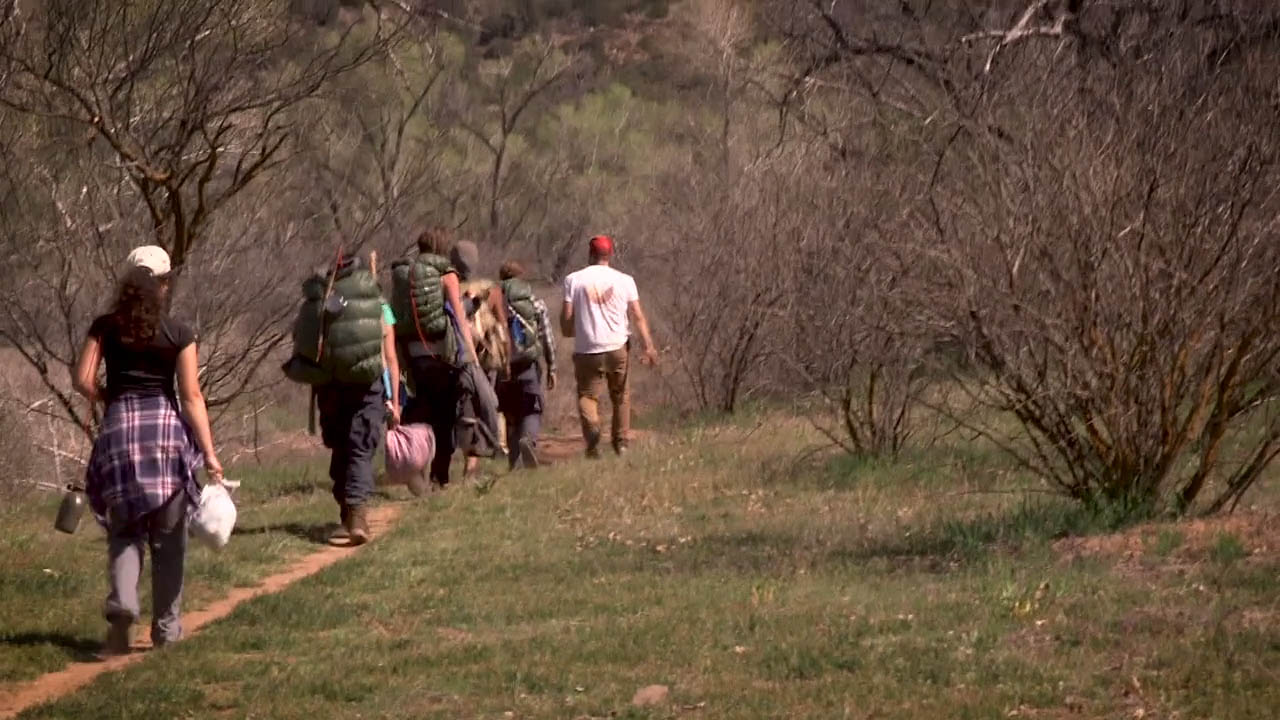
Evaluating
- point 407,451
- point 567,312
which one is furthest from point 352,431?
point 567,312

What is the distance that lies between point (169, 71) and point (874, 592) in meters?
8.62

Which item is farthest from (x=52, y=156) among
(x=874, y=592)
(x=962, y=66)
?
(x=874, y=592)

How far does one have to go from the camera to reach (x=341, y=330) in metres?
12.0

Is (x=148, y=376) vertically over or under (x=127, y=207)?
under

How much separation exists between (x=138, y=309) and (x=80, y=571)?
2.86 m

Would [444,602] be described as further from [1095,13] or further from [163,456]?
[1095,13]

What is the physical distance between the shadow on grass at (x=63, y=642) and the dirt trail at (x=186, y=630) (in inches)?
5.0

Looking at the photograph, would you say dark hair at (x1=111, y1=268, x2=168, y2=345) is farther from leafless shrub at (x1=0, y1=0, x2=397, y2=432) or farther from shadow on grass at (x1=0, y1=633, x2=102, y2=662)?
leafless shrub at (x1=0, y1=0, x2=397, y2=432)

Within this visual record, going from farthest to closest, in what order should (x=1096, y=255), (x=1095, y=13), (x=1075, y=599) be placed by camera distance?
1. (x=1095, y=13)
2. (x=1096, y=255)
3. (x=1075, y=599)

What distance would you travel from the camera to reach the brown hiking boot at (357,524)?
12297 millimetres

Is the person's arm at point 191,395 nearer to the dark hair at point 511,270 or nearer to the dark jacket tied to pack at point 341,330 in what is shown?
the dark jacket tied to pack at point 341,330

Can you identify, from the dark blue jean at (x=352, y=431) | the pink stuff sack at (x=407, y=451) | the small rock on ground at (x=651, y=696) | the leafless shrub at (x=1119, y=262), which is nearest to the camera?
the small rock on ground at (x=651, y=696)

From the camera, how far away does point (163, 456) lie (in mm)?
8578

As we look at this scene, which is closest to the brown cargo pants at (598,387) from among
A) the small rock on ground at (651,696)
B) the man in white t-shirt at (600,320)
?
the man in white t-shirt at (600,320)
